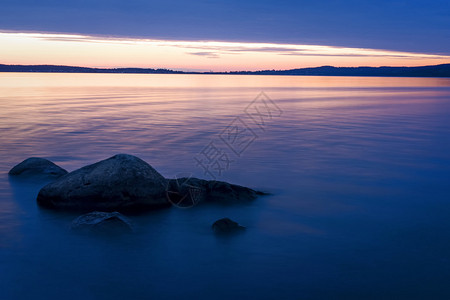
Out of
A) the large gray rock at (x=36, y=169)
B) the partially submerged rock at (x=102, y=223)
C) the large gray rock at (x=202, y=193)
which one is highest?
the large gray rock at (x=202, y=193)

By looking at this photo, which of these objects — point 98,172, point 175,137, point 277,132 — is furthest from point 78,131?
point 98,172

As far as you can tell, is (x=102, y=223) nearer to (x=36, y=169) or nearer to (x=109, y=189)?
(x=109, y=189)

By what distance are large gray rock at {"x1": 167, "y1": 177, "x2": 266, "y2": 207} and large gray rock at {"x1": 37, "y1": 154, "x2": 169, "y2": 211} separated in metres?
0.26

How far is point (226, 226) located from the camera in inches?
273

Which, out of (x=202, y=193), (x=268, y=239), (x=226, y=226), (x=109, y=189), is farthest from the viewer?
(x=202, y=193)

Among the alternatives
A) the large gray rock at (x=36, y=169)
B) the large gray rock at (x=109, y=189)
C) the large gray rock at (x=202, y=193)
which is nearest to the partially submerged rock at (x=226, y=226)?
the large gray rock at (x=202, y=193)

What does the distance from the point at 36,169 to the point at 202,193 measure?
4287 millimetres

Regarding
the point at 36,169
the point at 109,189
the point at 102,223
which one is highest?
the point at 109,189

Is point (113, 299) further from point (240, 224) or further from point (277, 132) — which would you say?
point (277, 132)

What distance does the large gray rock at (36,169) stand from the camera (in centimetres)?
991

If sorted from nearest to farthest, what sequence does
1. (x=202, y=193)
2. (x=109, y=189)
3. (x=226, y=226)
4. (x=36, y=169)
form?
(x=226, y=226) < (x=109, y=189) < (x=202, y=193) < (x=36, y=169)

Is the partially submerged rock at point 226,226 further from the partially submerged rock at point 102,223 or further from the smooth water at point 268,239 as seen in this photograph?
the partially submerged rock at point 102,223

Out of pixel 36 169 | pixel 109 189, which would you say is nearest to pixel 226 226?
pixel 109 189

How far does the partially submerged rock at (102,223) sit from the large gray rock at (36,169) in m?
3.48
